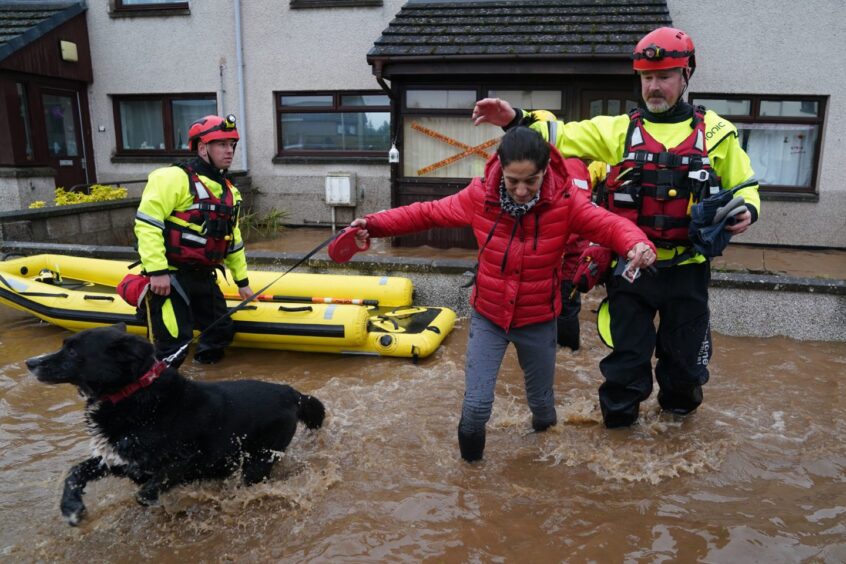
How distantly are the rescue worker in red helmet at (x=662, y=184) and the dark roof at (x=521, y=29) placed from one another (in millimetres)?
5754

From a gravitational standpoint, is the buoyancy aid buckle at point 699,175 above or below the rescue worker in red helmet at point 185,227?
above

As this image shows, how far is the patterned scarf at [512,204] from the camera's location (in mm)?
3350

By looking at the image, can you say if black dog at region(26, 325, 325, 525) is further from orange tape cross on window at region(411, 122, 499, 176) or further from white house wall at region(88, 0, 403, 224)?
white house wall at region(88, 0, 403, 224)

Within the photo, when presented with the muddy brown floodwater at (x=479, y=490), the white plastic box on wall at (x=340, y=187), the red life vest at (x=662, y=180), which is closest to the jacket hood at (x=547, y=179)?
the red life vest at (x=662, y=180)

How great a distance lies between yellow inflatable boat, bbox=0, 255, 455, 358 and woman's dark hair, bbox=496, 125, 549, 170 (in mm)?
2901

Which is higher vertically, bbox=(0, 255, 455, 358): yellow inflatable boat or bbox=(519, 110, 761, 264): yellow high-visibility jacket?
bbox=(519, 110, 761, 264): yellow high-visibility jacket

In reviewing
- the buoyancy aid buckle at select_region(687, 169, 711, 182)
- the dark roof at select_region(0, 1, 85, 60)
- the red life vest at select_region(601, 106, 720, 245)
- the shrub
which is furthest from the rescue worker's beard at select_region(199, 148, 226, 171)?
the dark roof at select_region(0, 1, 85, 60)

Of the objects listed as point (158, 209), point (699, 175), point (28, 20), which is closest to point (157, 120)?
point (28, 20)

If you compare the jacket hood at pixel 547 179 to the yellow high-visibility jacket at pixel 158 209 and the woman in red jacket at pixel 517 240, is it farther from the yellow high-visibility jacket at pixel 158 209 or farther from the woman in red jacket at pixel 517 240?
the yellow high-visibility jacket at pixel 158 209

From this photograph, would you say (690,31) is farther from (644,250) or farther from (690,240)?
(644,250)

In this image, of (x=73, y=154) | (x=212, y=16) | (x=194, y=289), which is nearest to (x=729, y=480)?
(x=194, y=289)

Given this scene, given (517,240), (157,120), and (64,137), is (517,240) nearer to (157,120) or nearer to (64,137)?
(157,120)

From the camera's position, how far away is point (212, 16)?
12.5 metres

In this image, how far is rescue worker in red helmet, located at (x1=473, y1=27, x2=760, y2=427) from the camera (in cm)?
371
